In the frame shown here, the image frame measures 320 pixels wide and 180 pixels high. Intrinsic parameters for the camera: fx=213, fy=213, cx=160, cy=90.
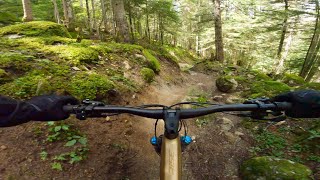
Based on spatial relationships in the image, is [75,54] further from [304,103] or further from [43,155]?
[304,103]

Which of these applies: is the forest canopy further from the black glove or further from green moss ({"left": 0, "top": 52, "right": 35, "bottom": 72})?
the black glove

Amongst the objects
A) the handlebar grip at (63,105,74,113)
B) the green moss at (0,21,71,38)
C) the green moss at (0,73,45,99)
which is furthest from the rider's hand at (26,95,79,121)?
the green moss at (0,21,71,38)

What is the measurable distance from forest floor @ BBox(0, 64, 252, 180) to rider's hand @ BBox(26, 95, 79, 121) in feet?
6.96

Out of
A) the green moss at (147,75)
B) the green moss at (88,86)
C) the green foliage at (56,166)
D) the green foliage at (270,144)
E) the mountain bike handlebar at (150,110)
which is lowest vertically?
the green foliage at (270,144)

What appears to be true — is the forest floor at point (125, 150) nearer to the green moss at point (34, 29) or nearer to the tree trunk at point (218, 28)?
the green moss at point (34, 29)

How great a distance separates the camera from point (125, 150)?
4.73 metres

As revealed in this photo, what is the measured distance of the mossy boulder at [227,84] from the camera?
889 cm

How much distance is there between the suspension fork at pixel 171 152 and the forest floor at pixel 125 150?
9.17 ft

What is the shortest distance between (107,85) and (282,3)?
18842mm

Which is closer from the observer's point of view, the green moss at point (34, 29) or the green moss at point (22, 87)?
the green moss at point (22, 87)

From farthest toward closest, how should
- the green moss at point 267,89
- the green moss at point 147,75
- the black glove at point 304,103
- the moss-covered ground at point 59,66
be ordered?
the green moss at point 147,75, the green moss at point 267,89, the moss-covered ground at point 59,66, the black glove at point 304,103

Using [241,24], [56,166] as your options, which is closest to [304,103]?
[56,166]

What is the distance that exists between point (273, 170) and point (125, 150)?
9.96ft

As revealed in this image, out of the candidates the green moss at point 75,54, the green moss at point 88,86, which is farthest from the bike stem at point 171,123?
the green moss at point 75,54
